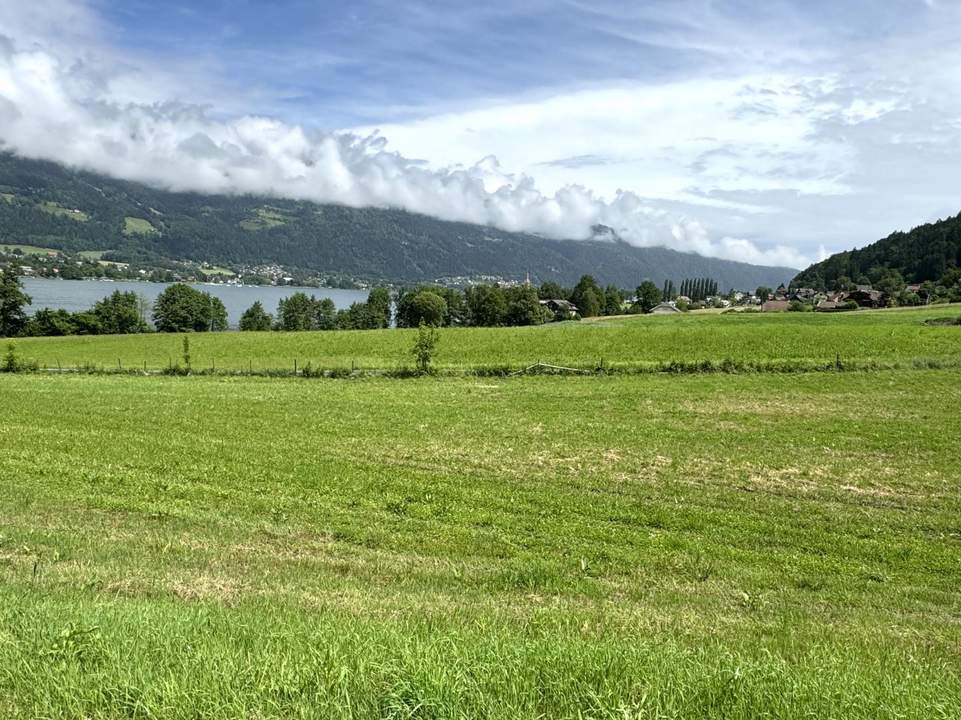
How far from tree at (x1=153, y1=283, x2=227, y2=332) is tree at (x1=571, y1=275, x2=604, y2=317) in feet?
312

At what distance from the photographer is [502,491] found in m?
16.9

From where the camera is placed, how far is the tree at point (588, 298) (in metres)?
178

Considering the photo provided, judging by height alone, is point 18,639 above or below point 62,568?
above

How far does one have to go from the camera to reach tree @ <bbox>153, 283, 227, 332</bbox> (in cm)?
13200

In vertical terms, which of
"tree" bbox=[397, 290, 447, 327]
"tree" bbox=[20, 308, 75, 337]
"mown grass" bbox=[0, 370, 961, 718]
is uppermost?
"tree" bbox=[397, 290, 447, 327]

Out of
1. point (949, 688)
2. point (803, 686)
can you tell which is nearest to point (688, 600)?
point (949, 688)

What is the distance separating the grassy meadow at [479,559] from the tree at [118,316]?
331 feet

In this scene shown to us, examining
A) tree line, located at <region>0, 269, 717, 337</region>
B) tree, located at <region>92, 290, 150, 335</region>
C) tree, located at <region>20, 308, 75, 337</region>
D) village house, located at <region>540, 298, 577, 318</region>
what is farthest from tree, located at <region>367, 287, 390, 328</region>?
tree, located at <region>20, 308, 75, 337</region>

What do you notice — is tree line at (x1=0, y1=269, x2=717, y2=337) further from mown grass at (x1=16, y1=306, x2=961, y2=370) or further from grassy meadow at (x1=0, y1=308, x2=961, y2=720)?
grassy meadow at (x1=0, y1=308, x2=961, y2=720)

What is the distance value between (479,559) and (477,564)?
18.3 inches

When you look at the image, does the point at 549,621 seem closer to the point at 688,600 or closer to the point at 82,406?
the point at 688,600

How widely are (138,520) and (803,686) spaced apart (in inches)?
497

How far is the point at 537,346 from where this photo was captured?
2926 inches

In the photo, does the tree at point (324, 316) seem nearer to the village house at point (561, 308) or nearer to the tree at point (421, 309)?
the tree at point (421, 309)
